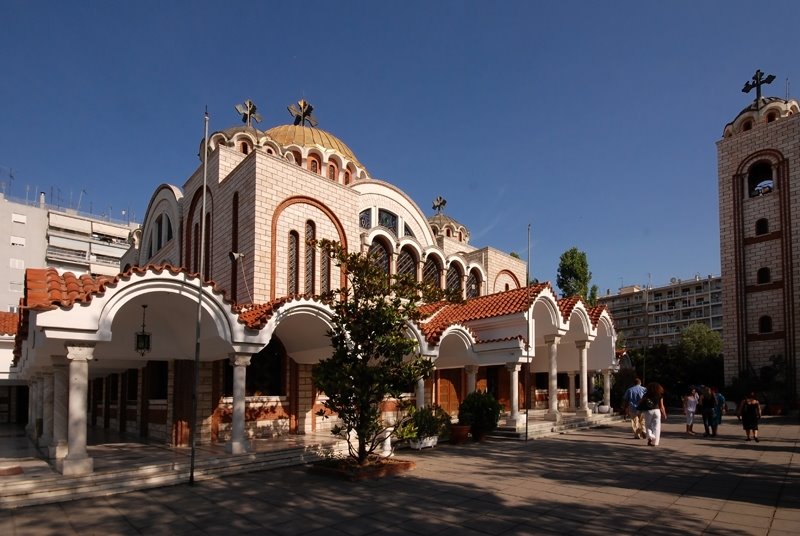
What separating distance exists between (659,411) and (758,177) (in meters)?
22.7

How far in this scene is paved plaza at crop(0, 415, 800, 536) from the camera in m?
7.19

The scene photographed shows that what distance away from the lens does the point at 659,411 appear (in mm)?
14469

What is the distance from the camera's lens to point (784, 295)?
2744 cm

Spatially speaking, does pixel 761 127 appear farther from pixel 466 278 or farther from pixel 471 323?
pixel 471 323

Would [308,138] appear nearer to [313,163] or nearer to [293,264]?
[313,163]

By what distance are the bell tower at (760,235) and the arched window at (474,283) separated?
47.5 feet

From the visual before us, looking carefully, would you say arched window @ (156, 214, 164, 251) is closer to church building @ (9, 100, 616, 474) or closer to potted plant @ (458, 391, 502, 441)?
church building @ (9, 100, 616, 474)

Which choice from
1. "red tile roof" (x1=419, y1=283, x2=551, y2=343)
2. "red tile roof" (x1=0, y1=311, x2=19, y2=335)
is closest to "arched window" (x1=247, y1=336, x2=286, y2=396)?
"red tile roof" (x1=419, y1=283, x2=551, y2=343)

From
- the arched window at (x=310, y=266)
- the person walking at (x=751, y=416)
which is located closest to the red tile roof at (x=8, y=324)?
the arched window at (x=310, y=266)

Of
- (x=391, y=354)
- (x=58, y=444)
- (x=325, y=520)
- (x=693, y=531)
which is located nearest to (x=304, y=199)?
(x=391, y=354)

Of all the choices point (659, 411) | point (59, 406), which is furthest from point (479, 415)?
point (59, 406)

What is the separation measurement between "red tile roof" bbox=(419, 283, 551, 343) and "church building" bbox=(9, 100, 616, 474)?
0.25 feet

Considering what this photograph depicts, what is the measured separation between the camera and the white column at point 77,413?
9.56 metres

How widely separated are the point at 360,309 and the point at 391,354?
1.11 metres
